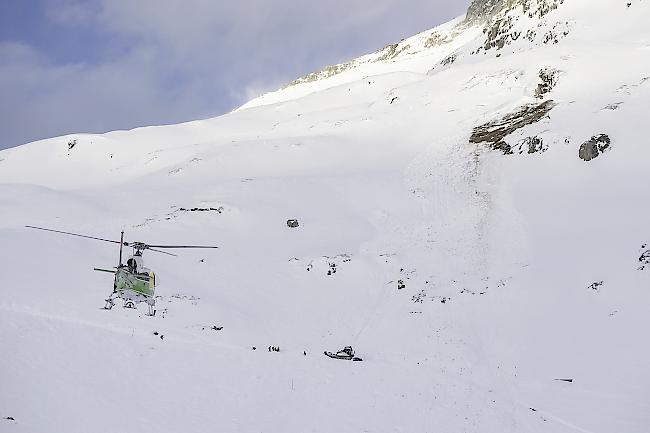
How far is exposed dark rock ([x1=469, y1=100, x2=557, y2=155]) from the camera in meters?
43.0

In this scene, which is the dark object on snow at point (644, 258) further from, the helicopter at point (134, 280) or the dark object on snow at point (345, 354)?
the helicopter at point (134, 280)

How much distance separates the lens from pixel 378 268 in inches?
1258

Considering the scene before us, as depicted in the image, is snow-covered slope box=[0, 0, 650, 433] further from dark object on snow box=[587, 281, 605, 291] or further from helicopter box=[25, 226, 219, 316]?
helicopter box=[25, 226, 219, 316]

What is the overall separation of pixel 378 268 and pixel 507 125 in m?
21.1

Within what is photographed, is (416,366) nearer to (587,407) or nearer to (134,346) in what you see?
(587,407)

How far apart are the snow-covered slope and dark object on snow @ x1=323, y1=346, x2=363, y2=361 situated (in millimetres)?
711

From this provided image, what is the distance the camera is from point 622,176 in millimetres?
30719

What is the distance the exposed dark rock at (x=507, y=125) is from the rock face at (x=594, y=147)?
675cm

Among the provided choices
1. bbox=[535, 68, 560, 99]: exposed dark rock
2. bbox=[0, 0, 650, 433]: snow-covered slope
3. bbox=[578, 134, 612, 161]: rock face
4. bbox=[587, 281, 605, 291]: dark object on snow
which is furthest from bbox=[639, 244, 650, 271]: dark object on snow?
bbox=[535, 68, 560, 99]: exposed dark rock

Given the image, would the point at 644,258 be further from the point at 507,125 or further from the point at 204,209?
the point at 204,209

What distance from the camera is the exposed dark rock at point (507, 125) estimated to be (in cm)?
4297

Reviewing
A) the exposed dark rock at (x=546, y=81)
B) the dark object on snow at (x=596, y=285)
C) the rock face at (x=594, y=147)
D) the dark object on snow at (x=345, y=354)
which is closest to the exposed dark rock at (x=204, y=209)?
the dark object on snow at (x=345, y=354)

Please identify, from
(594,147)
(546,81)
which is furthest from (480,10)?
(594,147)

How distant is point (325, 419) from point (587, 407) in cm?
822
